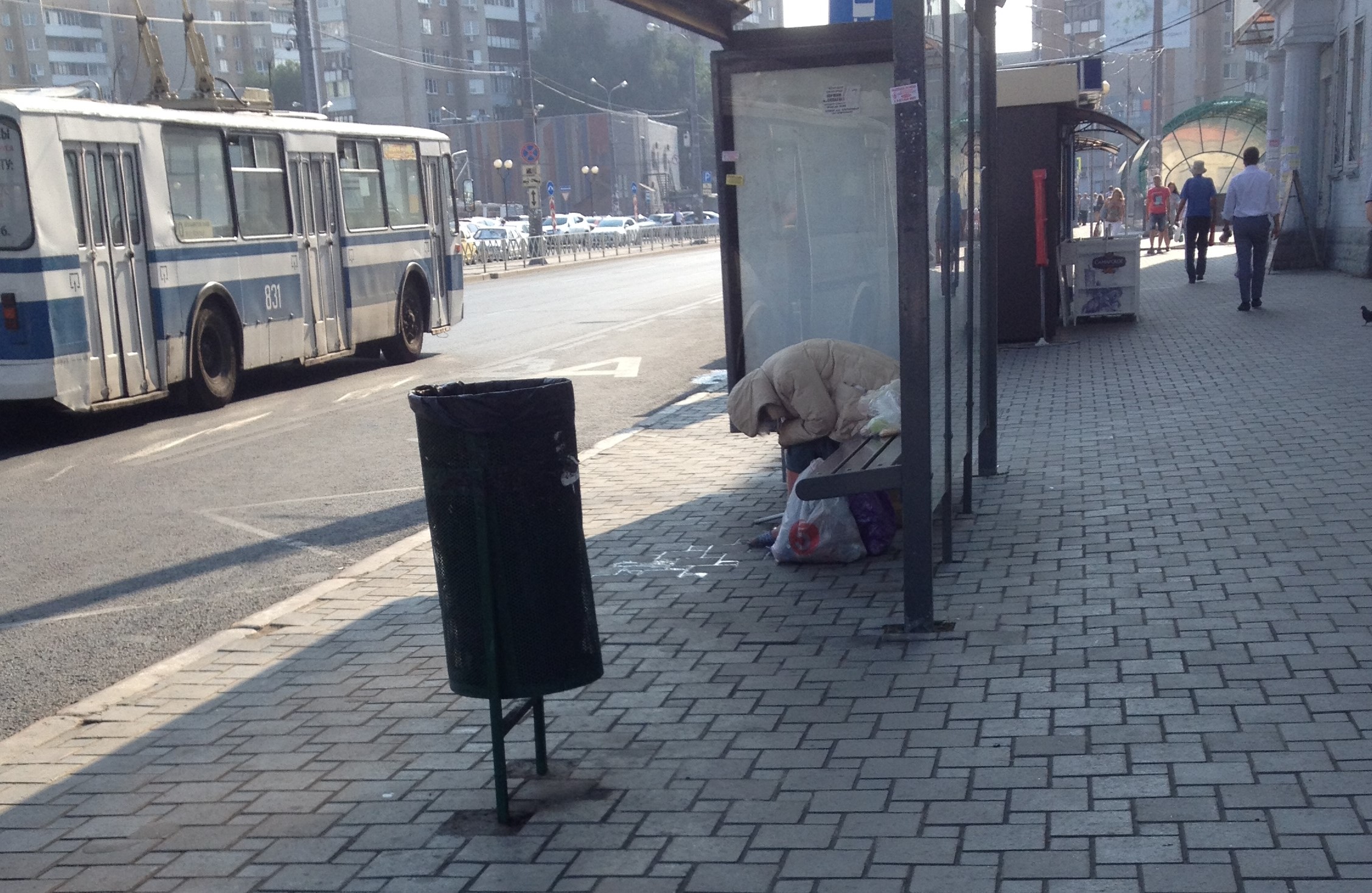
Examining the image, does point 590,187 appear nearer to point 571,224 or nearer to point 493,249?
point 571,224

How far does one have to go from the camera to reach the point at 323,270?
16.4 m

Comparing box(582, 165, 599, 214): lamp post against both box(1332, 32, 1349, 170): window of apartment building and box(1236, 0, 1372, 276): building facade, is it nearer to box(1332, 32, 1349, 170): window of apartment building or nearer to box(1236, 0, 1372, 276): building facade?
box(1236, 0, 1372, 276): building facade

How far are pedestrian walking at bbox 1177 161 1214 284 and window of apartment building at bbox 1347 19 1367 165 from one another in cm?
285

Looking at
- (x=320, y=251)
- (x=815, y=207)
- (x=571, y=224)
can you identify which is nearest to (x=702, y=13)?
(x=815, y=207)

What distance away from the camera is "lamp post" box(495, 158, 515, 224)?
268 ft

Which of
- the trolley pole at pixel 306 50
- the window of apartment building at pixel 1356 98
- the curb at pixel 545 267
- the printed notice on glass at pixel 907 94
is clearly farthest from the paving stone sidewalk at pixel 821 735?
the trolley pole at pixel 306 50

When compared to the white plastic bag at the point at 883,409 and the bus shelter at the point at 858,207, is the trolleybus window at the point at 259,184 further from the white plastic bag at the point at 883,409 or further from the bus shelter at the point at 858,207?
the white plastic bag at the point at 883,409

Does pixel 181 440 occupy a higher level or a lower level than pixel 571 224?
lower

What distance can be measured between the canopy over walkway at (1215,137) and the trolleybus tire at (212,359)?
3205 centimetres

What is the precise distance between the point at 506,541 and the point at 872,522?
3.15 m

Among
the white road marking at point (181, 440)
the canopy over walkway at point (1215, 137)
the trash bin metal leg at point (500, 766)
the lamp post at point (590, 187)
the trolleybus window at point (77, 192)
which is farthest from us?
the lamp post at point (590, 187)

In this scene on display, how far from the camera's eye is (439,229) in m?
19.5

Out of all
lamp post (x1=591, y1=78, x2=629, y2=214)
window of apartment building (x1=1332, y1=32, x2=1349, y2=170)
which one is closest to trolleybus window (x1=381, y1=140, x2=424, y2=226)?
window of apartment building (x1=1332, y1=32, x2=1349, y2=170)

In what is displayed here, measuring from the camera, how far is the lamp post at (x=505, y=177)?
8175 centimetres
